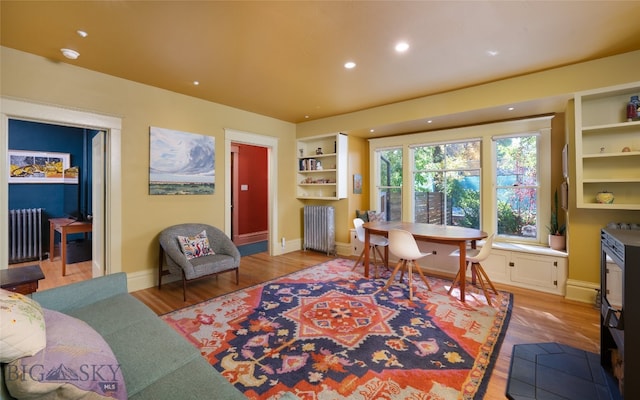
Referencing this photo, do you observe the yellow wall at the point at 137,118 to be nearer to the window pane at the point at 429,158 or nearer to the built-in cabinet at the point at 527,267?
the window pane at the point at 429,158

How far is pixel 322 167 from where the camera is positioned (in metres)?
5.61

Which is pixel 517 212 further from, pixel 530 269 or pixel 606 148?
pixel 606 148

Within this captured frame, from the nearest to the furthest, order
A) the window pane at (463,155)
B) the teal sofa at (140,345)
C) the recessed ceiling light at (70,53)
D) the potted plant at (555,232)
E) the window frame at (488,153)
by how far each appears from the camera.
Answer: the teal sofa at (140,345), the recessed ceiling light at (70,53), the potted plant at (555,232), the window frame at (488,153), the window pane at (463,155)

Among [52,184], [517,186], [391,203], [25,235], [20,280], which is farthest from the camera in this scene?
[391,203]

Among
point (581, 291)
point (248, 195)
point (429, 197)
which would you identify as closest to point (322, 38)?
point (429, 197)

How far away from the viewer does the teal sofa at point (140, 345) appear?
3.78 feet

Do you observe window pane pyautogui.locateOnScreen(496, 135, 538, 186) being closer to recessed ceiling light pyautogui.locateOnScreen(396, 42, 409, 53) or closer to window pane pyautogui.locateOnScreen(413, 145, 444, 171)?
window pane pyautogui.locateOnScreen(413, 145, 444, 171)

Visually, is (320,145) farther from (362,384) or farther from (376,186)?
(362,384)

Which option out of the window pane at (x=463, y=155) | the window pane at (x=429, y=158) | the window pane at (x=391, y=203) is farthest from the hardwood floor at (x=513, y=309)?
the window pane at (x=429, y=158)

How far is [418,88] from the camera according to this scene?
3.65 metres

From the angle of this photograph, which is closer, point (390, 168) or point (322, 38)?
point (322, 38)

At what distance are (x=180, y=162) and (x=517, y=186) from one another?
16.0 ft

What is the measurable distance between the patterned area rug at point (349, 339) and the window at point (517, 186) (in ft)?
4.23

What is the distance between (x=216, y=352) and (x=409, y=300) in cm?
208
